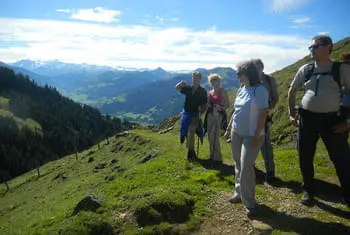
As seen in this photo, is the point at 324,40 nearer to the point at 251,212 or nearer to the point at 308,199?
the point at 308,199

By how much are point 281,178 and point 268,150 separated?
1843mm

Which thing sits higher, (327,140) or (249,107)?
(249,107)

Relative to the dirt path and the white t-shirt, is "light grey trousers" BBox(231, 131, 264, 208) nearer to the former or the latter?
the white t-shirt

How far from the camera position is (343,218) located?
967cm

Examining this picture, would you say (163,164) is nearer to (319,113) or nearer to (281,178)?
(281,178)

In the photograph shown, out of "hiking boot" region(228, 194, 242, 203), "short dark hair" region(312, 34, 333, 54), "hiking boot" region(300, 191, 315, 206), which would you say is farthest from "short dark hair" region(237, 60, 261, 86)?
"hiking boot" region(300, 191, 315, 206)

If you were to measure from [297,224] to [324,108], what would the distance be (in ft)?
11.0

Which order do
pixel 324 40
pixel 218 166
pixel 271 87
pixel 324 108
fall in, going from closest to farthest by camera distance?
pixel 324 40 → pixel 324 108 → pixel 271 87 → pixel 218 166

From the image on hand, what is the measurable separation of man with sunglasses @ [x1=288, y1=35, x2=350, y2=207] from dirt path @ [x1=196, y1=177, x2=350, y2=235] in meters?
0.83

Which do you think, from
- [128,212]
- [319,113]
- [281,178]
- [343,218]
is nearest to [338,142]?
[319,113]

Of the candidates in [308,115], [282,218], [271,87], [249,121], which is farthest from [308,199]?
[271,87]

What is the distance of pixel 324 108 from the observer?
9.23 meters

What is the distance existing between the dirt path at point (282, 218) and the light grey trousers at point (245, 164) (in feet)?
2.04

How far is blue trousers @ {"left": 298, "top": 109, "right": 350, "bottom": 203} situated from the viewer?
9312mm
